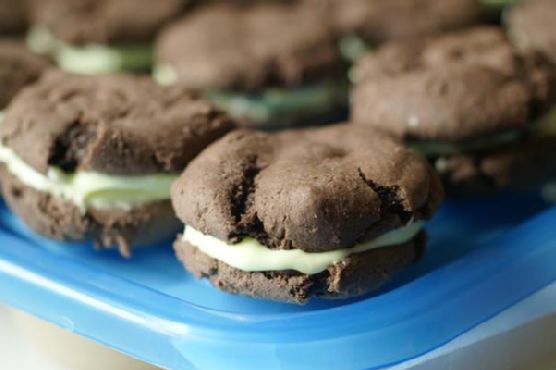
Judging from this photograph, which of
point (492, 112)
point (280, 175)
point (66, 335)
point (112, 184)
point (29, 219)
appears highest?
point (492, 112)

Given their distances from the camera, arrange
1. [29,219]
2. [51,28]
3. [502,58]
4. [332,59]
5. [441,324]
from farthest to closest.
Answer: [51,28] < [332,59] < [502,58] < [29,219] < [441,324]

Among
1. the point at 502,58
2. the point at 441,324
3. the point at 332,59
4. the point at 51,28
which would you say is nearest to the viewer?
the point at 441,324

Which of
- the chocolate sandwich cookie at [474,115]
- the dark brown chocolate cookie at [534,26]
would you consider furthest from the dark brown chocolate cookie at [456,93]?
the dark brown chocolate cookie at [534,26]

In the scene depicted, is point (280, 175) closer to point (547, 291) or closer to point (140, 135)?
point (140, 135)

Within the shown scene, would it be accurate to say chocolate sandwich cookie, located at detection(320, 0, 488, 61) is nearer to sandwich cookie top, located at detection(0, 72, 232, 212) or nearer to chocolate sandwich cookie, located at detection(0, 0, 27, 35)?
sandwich cookie top, located at detection(0, 72, 232, 212)

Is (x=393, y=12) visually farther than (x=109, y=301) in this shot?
Yes

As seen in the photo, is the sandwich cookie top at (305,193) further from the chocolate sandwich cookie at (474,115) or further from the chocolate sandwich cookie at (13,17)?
the chocolate sandwich cookie at (13,17)

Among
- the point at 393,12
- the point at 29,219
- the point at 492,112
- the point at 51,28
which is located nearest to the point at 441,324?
the point at 492,112

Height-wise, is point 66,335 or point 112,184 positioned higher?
point 112,184
